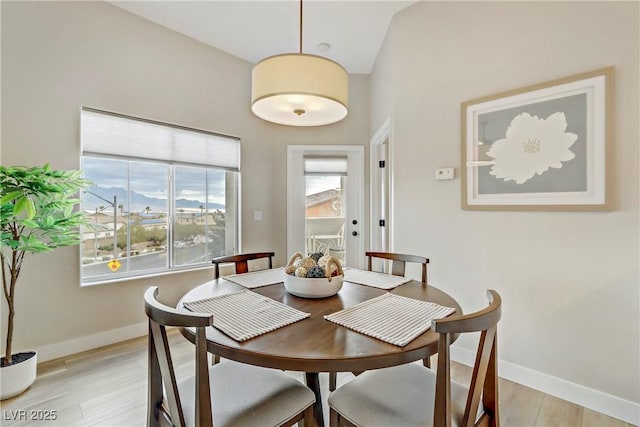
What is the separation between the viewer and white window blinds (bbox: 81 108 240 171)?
2.40 metres

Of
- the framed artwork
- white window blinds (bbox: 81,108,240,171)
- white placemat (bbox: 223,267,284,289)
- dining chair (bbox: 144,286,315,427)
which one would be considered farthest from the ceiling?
dining chair (bbox: 144,286,315,427)

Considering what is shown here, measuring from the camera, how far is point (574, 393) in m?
1.73

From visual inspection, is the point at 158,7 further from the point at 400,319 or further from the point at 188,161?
the point at 400,319

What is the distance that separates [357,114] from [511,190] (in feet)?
7.16

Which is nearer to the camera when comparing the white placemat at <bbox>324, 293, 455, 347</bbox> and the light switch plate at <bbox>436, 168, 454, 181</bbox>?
the white placemat at <bbox>324, 293, 455, 347</bbox>

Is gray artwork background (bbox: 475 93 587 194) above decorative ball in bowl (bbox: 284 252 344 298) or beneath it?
above

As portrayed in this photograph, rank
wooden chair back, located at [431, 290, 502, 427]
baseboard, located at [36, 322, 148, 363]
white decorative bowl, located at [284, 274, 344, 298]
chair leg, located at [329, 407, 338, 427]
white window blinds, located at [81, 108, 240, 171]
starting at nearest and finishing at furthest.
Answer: wooden chair back, located at [431, 290, 502, 427], chair leg, located at [329, 407, 338, 427], white decorative bowl, located at [284, 274, 344, 298], baseboard, located at [36, 322, 148, 363], white window blinds, located at [81, 108, 240, 171]

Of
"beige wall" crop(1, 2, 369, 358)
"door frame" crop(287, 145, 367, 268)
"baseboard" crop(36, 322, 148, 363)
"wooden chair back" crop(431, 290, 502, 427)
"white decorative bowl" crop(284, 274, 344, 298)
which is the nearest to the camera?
"wooden chair back" crop(431, 290, 502, 427)

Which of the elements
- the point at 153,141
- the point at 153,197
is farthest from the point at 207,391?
the point at 153,141

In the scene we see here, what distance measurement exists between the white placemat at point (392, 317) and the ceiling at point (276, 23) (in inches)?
95.3

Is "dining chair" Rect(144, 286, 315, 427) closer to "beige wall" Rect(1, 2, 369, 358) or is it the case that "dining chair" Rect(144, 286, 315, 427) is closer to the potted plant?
the potted plant

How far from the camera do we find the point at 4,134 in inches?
79.0

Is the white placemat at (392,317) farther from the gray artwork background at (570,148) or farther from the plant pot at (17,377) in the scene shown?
the plant pot at (17,377)

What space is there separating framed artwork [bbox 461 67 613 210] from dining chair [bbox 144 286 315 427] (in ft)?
5.80
